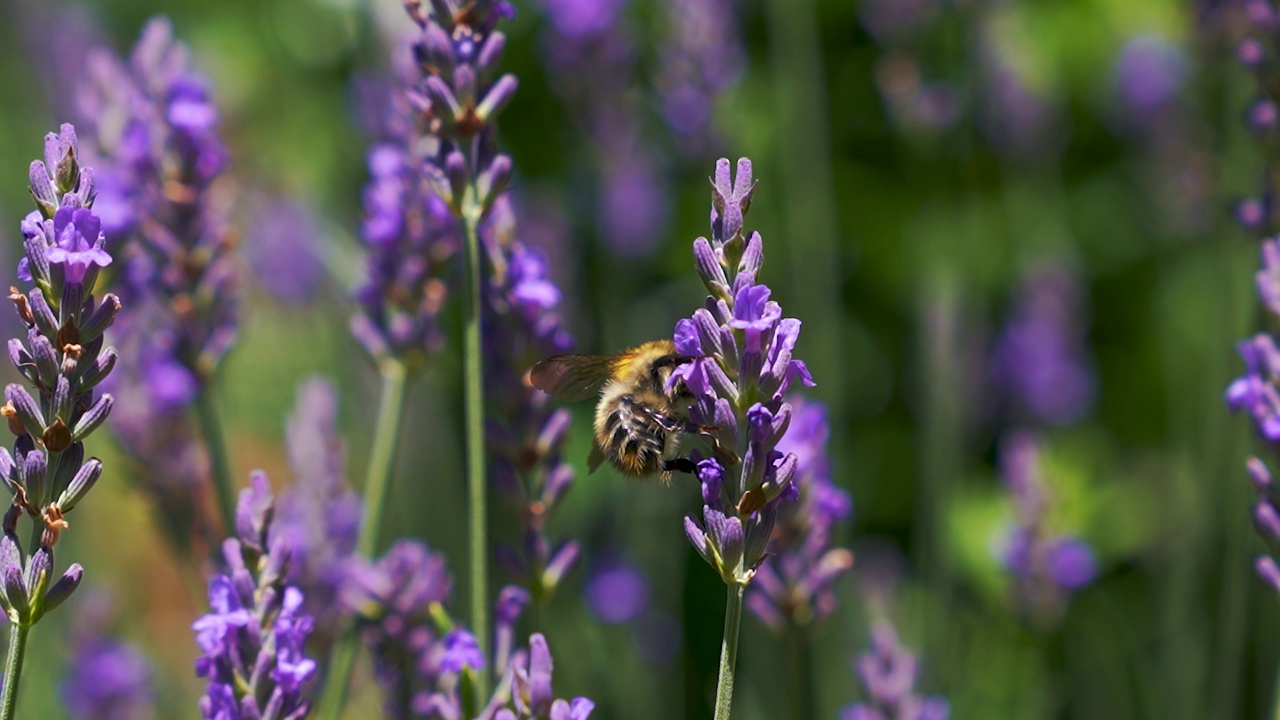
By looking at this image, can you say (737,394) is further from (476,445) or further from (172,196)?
(172,196)

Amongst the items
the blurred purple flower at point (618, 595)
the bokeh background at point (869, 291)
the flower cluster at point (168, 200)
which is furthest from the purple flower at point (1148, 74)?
the flower cluster at point (168, 200)

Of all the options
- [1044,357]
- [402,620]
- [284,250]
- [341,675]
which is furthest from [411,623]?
[284,250]

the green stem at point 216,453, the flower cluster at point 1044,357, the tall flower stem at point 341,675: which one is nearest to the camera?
the tall flower stem at point 341,675

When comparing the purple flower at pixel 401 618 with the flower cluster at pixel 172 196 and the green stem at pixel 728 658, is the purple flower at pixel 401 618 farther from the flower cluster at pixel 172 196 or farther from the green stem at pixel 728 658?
the green stem at pixel 728 658

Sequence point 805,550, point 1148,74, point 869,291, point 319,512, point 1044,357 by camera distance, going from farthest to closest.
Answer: point 869,291
point 1148,74
point 1044,357
point 319,512
point 805,550

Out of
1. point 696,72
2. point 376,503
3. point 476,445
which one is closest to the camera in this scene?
point 476,445

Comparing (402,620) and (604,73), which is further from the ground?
(604,73)

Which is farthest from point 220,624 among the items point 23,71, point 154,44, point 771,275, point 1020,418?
point 23,71
